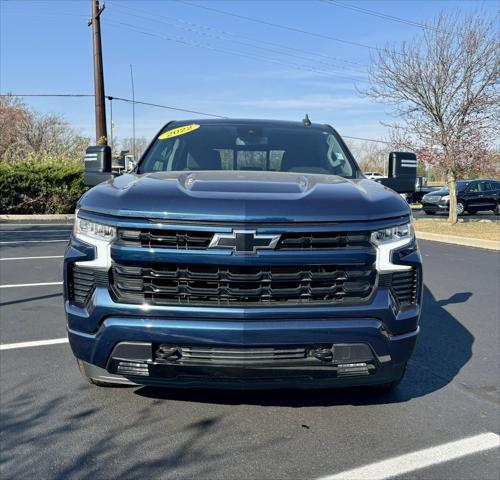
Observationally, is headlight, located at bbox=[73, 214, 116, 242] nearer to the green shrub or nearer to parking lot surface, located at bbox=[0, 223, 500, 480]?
parking lot surface, located at bbox=[0, 223, 500, 480]

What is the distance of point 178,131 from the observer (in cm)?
477

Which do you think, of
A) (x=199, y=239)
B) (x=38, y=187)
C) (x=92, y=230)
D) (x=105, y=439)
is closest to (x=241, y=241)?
(x=199, y=239)

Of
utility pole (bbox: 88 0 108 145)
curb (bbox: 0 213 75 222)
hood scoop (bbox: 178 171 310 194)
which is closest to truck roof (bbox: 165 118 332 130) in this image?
hood scoop (bbox: 178 171 310 194)

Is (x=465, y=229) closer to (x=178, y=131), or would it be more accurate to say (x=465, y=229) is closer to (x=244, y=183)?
(x=178, y=131)

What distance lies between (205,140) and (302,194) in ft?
6.00

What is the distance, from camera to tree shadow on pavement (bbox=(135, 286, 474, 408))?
147 inches

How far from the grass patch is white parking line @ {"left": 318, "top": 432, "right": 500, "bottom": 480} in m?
12.7

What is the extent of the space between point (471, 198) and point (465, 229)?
8.18 metres

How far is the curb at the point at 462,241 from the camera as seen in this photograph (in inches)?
539

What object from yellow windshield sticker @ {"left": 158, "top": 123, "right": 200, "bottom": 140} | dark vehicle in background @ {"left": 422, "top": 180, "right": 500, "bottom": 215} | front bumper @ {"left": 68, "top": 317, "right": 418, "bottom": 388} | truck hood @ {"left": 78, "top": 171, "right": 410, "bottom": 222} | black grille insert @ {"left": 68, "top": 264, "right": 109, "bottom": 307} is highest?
yellow windshield sticker @ {"left": 158, "top": 123, "right": 200, "bottom": 140}

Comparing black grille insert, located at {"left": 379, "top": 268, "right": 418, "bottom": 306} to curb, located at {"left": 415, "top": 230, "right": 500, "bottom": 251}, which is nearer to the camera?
black grille insert, located at {"left": 379, "top": 268, "right": 418, "bottom": 306}

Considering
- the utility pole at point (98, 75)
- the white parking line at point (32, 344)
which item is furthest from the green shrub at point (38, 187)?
the white parking line at point (32, 344)

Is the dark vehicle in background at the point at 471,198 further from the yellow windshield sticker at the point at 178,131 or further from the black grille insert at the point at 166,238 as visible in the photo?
the black grille insert at the point at 166,238

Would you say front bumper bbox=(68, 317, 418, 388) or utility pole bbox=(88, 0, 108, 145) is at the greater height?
utility pole bbox=(88, 0, 108, 145)
